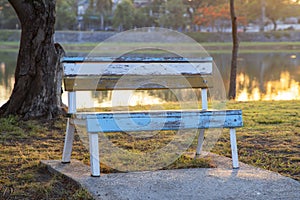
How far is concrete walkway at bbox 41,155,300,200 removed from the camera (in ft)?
13.3

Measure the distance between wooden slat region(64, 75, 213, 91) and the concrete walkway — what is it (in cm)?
68

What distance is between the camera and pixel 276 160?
213 inches

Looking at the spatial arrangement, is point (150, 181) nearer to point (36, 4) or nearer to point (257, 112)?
point (36, 4)

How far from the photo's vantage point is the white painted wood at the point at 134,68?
4.79 metres

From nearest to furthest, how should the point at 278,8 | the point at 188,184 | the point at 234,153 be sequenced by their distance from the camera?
1. the point at 188,184
2. the point at 234,153
3. the point at 278,8

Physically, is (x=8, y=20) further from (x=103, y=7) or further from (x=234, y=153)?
(x=234, y=153)

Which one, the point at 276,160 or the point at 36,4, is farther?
the point at 36,4

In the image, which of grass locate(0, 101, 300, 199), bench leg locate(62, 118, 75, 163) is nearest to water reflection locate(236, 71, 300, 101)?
grass locate(0, 101, 300, 199)

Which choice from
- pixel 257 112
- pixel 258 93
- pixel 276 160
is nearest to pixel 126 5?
pixel 258 93

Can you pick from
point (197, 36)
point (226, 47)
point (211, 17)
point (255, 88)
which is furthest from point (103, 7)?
point (255, 88)

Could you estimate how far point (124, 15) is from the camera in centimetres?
5969

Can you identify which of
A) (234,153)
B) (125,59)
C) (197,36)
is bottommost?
(234,153)

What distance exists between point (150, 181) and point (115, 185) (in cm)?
30

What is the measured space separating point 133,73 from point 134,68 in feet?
0.18
